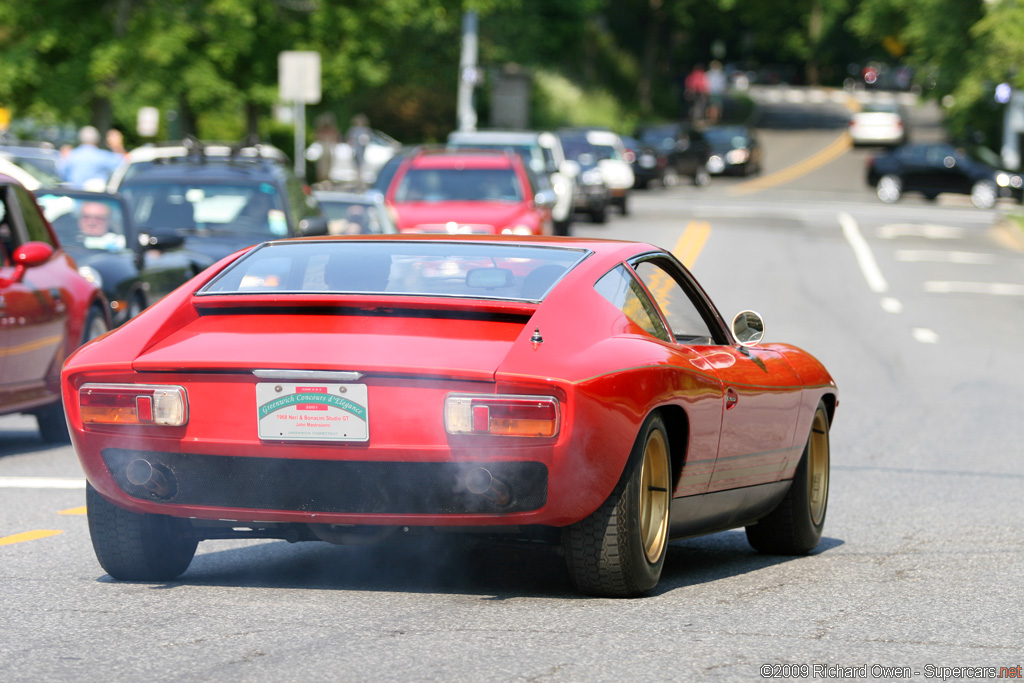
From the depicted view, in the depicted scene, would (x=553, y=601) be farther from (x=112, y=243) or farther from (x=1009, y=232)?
(x=1009, y=232)

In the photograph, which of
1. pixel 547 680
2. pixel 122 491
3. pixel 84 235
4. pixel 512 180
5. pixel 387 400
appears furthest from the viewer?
pixel 512 180

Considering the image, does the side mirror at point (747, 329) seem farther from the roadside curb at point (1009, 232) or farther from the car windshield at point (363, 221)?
the roadside curb at point (1009, 232)

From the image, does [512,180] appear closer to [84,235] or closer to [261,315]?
[84,235]

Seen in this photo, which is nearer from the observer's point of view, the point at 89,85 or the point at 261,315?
the point at 261,315

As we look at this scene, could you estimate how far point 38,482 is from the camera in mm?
9133

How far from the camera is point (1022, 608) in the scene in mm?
6113

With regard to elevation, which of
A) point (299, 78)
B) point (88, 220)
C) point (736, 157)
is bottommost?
point (736, 157)

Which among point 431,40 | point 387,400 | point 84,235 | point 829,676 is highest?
→ point 387,400

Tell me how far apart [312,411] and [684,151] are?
4719 cm

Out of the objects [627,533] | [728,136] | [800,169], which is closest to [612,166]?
[728,136]

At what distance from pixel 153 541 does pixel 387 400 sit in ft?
4.06

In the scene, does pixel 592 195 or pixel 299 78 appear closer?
pixel 299 78

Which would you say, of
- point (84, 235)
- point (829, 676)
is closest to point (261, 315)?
point (829, 676)

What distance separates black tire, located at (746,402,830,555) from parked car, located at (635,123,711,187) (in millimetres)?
43344
